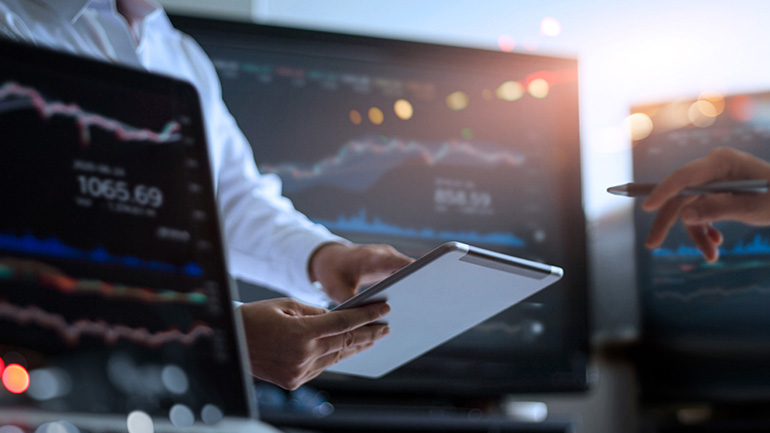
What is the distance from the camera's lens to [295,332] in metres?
0.45

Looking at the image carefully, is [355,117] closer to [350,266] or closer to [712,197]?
[350,266]

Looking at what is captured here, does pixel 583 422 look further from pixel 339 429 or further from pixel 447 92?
pixel 447 92

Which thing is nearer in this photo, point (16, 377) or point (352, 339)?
point (16, 377)

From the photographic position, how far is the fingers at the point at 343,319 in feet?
1.48

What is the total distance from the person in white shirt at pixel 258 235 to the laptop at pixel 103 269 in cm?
4

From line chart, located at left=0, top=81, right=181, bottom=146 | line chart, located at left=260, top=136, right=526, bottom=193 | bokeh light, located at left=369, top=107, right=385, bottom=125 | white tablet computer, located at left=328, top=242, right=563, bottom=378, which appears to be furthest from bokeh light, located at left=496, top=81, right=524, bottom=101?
line chart, located at left=0, top=81, right=181, bottom=146

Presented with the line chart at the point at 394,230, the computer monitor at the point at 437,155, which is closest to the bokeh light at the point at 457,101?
the computer monitor at the point at 437,155

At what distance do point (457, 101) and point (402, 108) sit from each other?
0.37 feet

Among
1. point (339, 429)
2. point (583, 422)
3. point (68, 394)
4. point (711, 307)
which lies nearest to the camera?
point (68, 394)

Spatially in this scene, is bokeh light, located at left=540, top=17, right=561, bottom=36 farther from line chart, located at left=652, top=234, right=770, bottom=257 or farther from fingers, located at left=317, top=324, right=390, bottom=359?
fingers, located at left=317, top=324, right=390, bottom=359

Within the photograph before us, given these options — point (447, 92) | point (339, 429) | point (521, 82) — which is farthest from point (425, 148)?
point (339, 429)

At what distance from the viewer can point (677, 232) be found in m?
0.75

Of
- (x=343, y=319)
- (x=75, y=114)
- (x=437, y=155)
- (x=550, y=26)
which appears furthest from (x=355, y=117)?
(x=75, y=114)

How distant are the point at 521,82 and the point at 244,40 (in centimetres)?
56
